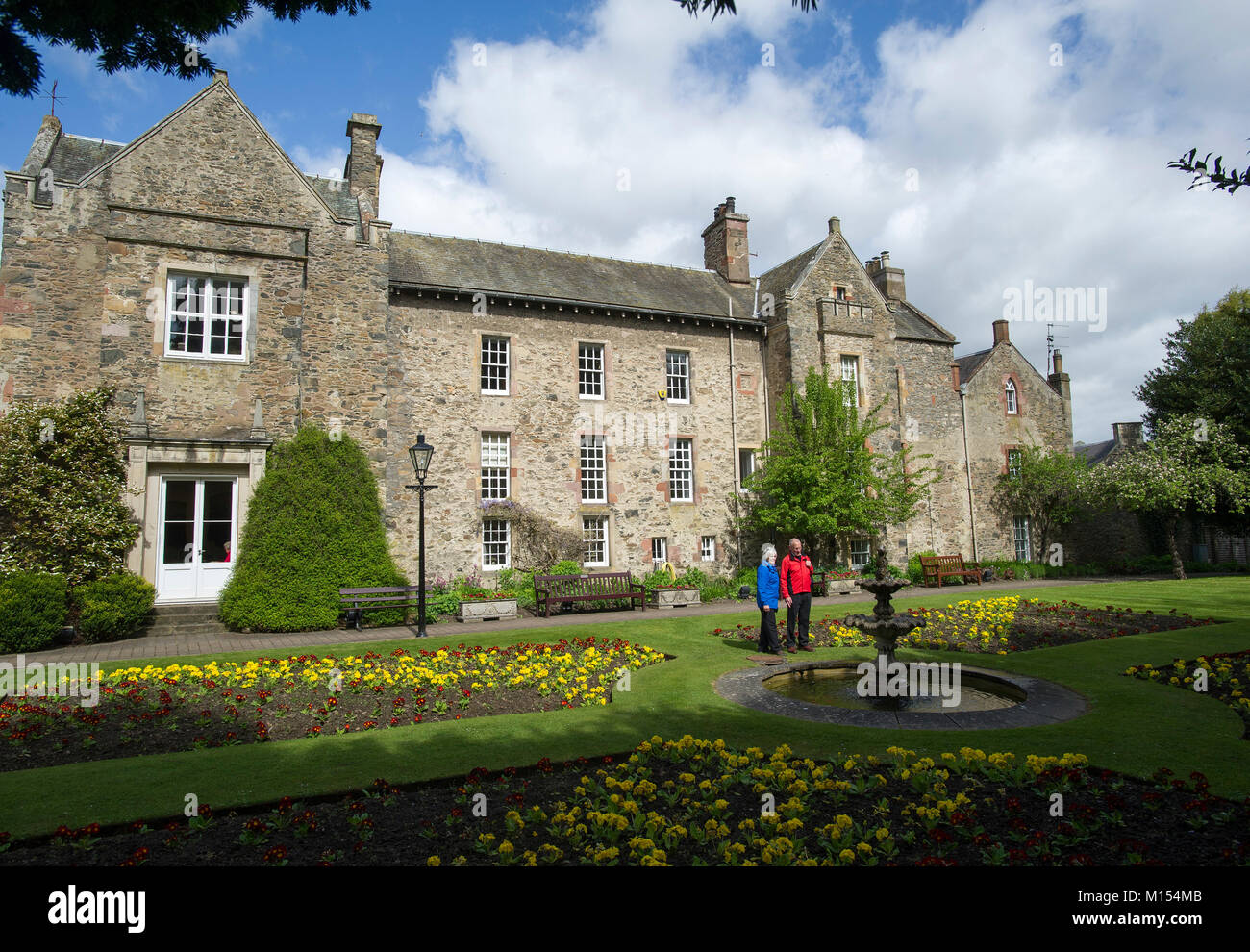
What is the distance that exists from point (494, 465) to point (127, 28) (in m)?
16.5

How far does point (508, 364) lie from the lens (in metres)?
21.5

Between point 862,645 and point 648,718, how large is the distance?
19.7 ft

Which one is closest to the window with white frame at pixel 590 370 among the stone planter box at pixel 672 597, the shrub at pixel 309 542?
the stone planter box at pixel 672 597

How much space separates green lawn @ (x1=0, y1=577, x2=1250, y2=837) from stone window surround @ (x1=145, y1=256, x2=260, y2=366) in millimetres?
12483

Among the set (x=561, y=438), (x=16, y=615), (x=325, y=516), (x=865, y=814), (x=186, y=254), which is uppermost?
(x=186, y=254)

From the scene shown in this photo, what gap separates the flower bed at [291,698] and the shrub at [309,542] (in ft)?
13.8

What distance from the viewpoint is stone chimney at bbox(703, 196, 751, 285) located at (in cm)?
2773

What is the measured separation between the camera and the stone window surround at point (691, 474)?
2323 cm

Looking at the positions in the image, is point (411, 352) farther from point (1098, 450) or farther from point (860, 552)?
point (1098, 450)
